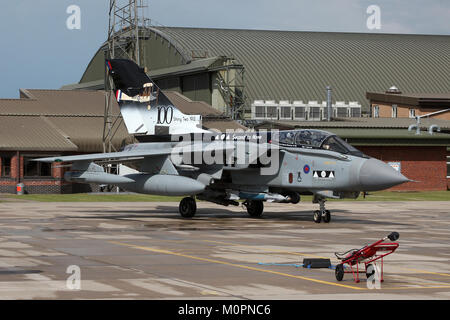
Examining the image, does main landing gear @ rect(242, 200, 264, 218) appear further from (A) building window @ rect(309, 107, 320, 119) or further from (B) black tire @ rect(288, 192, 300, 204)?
(A) building window @ rect(309, 107, 320, 119)

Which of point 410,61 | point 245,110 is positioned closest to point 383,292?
point 245,110

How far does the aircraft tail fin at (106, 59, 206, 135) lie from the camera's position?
101 feet

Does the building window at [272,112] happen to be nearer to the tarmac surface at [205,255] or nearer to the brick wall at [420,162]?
the brick wall at [420,162]

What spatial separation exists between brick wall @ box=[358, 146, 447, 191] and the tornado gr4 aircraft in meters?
27.0

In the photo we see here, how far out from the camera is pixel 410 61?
88312 mm

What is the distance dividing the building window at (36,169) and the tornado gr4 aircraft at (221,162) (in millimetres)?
20644

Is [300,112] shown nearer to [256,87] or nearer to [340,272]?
[256,87]

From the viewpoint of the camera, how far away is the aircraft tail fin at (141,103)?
3086 centimetres

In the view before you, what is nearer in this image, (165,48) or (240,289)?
(240,289)

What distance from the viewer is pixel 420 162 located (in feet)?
182
